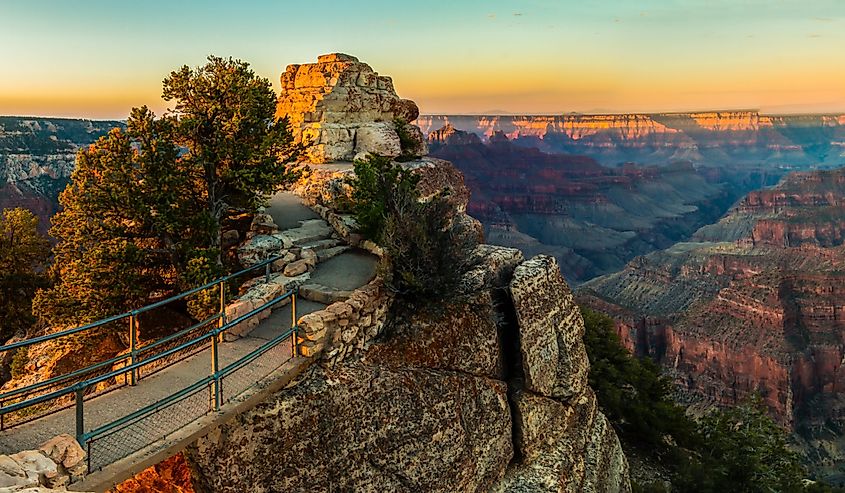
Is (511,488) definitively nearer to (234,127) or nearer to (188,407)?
(188,407)

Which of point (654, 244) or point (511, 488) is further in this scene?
point (654, 244)

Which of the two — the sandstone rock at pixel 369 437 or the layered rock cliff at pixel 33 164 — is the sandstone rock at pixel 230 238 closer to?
the sandstone rock at pixel 369 437

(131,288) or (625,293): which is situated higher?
(131,288)

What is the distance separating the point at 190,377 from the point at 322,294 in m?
3.51

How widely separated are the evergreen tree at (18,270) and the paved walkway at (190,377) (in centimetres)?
1022

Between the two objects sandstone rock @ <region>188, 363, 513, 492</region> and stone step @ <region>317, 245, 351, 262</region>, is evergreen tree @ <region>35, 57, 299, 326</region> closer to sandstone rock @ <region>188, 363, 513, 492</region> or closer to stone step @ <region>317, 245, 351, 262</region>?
stone step @ <region>317, 245, 351, 262</region>

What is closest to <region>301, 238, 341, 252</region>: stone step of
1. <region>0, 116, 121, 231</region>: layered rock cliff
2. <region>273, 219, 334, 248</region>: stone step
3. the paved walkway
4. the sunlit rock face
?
<region>273, 219, 334, 248</region>: stone step

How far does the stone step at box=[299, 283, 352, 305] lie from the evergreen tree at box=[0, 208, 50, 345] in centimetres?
1004

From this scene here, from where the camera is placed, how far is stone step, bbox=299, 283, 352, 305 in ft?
38.4

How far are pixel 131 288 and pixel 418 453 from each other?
25.6 ft

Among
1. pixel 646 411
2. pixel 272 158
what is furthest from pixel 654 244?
pixel 272 158

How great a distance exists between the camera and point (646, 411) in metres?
23.6

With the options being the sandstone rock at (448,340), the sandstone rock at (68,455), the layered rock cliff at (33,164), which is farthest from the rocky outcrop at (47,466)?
the layered rock cliff at (33,164)

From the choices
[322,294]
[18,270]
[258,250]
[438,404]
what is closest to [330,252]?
[258,250]
